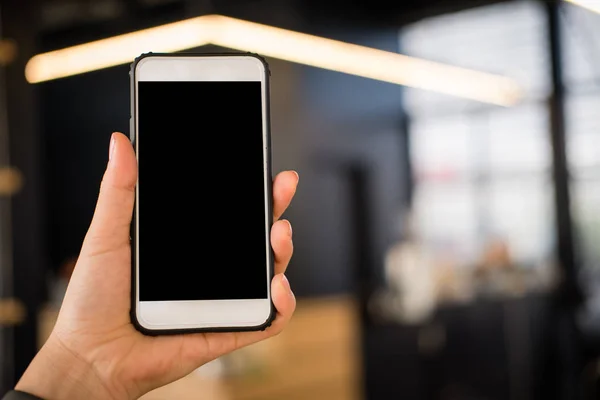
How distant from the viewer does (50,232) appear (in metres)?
4.49

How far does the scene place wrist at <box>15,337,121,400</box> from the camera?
2.42 feet

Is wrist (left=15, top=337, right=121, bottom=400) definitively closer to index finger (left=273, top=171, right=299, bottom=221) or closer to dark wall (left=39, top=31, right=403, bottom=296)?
index finger (left=273, top=171, right=299, bottom=221)

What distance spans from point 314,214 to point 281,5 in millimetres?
1594

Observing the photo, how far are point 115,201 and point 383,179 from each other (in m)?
5.97

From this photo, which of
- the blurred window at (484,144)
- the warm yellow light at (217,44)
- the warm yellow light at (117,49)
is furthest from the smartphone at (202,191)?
the blurred window at (484,144)

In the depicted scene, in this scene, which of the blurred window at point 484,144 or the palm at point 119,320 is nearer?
the palm at point 119,320

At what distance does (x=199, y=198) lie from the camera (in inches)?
33.0

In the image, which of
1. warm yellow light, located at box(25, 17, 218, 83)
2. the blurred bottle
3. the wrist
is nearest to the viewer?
the wrist

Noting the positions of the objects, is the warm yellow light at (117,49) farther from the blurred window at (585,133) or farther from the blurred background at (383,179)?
the blurred window at (585,133)

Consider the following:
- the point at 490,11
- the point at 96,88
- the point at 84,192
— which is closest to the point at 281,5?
the point at 96,88

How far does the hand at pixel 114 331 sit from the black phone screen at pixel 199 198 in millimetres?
36

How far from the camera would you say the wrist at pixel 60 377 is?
2.42ft

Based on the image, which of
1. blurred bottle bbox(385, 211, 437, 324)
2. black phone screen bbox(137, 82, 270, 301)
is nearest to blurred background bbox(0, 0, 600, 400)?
blurred bottle bbox(385, 211, 437, 324)

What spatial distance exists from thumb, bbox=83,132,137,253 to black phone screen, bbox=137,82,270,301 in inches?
0.9
